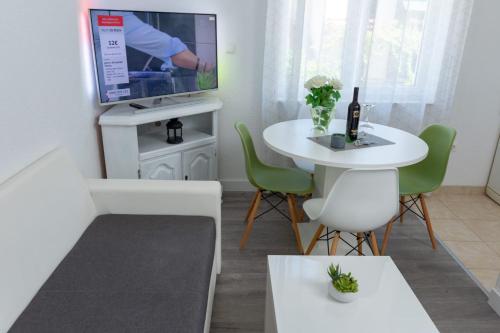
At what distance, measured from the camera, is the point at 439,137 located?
2658 mm

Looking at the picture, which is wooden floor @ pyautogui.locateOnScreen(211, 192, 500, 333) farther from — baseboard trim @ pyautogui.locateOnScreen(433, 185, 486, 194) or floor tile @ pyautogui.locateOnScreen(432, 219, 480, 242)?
baseboard trim @ pyautogui.locateOnScreen(433, 185, 486, 194)

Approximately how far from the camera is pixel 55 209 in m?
1.69

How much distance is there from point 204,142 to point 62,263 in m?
1.55

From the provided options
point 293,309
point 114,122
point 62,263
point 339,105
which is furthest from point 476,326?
point 114,122

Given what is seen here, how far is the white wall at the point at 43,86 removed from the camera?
5.16 ft

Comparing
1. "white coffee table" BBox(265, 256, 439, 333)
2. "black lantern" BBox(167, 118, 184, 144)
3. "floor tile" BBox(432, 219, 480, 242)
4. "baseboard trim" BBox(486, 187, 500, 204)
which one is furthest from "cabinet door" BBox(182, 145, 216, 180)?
"baseboard trim" BBox(486, 187, 500, 204)

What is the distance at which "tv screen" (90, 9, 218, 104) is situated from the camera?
7.93 feet

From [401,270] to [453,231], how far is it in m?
0.81

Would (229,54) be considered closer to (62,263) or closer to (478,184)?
(62,263)

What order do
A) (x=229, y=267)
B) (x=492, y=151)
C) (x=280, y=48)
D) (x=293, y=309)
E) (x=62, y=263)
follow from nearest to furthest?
(x=293, y=309), (x=62, y=263), (x=229, y=267), (x=280, y=48), (x=492, y=151)

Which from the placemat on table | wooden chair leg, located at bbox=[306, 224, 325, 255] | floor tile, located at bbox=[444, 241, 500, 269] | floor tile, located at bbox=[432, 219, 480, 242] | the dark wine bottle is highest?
the dark wine bottle

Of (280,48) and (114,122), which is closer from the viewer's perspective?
(114,122)

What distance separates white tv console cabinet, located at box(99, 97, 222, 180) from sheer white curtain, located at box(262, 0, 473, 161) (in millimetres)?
551

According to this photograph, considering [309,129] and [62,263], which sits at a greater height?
[309,129]
